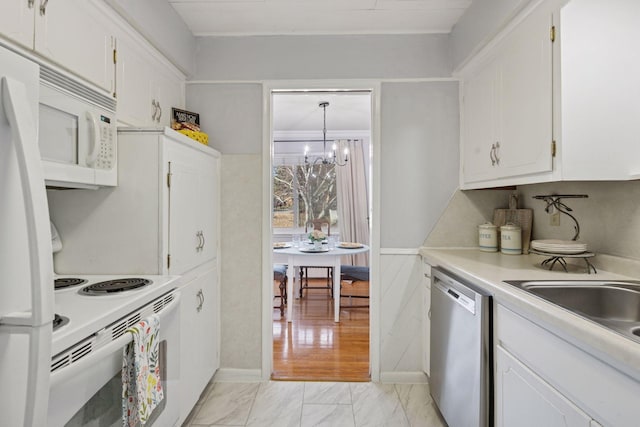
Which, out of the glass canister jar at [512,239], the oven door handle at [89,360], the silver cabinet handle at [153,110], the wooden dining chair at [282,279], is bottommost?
the wooden dining chair at [282,279]

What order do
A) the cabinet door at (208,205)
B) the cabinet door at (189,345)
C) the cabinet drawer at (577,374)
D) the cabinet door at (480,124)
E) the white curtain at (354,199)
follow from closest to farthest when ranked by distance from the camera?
the cabinet drawer at (577,374) → the cabinet door at (189,345) → the cabinet door at (480,124) → the cabinet door at (208,205) → the white curtain at (354,199)

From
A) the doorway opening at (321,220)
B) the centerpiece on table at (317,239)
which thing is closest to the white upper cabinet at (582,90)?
the doorway opening at (321,220)

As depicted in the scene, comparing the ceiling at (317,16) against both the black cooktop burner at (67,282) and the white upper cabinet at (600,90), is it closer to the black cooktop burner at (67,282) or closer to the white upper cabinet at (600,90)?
the white upper cabinet at (600,90)

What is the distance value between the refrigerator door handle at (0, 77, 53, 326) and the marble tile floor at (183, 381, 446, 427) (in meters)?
1.66

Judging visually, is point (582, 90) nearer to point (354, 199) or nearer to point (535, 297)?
point (535, 297)

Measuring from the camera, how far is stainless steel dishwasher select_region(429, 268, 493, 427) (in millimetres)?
1453

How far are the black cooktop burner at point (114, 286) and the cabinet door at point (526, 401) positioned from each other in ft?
4.85

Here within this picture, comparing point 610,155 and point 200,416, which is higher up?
point 610,155

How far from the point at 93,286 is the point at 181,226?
1.66 feet

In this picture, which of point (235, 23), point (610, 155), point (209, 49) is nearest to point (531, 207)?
point (610, 155)

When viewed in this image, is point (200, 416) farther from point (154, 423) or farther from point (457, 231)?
point (457, 231)

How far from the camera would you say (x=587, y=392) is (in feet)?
3.01

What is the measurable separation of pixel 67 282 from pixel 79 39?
101 cm

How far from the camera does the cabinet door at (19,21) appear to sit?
1.09 m
